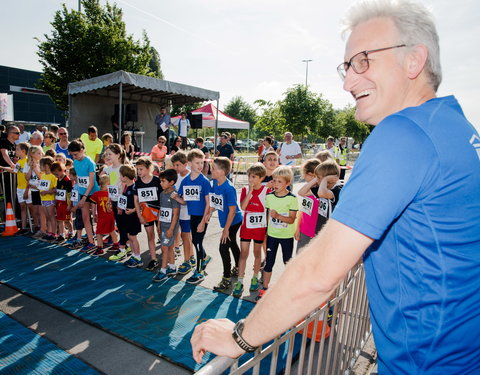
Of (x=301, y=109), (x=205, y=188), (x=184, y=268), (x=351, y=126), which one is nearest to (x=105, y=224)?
(x=184, y=268)

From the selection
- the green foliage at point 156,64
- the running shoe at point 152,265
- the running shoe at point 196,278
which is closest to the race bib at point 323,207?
the running shoe at point 196,278

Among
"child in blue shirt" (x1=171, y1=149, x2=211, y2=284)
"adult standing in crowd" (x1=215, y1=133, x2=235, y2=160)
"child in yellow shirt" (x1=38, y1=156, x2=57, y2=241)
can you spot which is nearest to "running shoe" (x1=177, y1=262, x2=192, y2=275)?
"child in blue shirt" (x1=171, y1=149, x2=211, y2=284)

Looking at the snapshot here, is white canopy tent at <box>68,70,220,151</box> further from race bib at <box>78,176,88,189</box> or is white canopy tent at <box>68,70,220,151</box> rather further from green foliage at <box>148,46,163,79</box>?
green foliage at <box>148,46,163,79</box>

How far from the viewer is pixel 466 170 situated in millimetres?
835

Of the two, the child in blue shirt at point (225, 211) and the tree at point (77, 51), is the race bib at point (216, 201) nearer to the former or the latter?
the child in blue shirt at point (225, 211)

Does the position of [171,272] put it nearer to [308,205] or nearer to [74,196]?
[308,205]

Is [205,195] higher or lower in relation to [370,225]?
lower

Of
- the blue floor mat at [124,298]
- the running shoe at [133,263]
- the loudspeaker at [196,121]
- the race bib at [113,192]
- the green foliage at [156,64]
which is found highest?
the green foliage at [156,64]

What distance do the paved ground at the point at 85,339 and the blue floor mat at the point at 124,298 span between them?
0.30ft

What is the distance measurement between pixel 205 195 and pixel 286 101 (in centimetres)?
2319

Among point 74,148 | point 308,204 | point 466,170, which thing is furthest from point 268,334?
point 74,148

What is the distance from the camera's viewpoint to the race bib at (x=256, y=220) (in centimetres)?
470

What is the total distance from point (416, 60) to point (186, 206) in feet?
15.1

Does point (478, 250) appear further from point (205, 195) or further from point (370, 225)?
point (205, 195)
